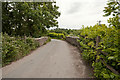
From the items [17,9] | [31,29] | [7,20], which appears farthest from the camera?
[31,29]

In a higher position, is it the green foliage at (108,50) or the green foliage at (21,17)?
the green foliage at (21,17)

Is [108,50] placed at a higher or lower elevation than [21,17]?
lower

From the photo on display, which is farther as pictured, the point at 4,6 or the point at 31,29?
the point at 31,29

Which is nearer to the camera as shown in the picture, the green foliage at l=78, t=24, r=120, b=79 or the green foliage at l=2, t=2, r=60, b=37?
the green foliage at l=78, t=24, r=120, b=79

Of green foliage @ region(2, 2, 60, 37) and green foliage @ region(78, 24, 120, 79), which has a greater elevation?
green foliage @ region(2, 2, 60, 37)

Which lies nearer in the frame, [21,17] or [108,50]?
[108,50]

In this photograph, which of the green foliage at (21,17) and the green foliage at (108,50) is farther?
the green foliage at (21,17)

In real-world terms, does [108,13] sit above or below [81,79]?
above

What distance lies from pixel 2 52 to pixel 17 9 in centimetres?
692

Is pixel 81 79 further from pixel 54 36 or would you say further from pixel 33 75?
pixel 54 36

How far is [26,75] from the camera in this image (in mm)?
3965

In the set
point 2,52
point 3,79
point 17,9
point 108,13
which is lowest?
point 3,79

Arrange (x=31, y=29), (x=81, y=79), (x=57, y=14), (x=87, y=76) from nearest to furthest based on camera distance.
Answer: (x=81, y=79) → (x=87, y=76) → (x=31, y=29) → (x=57, y=14)

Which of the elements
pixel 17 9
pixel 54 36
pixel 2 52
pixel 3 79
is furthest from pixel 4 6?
pixel 54 36
